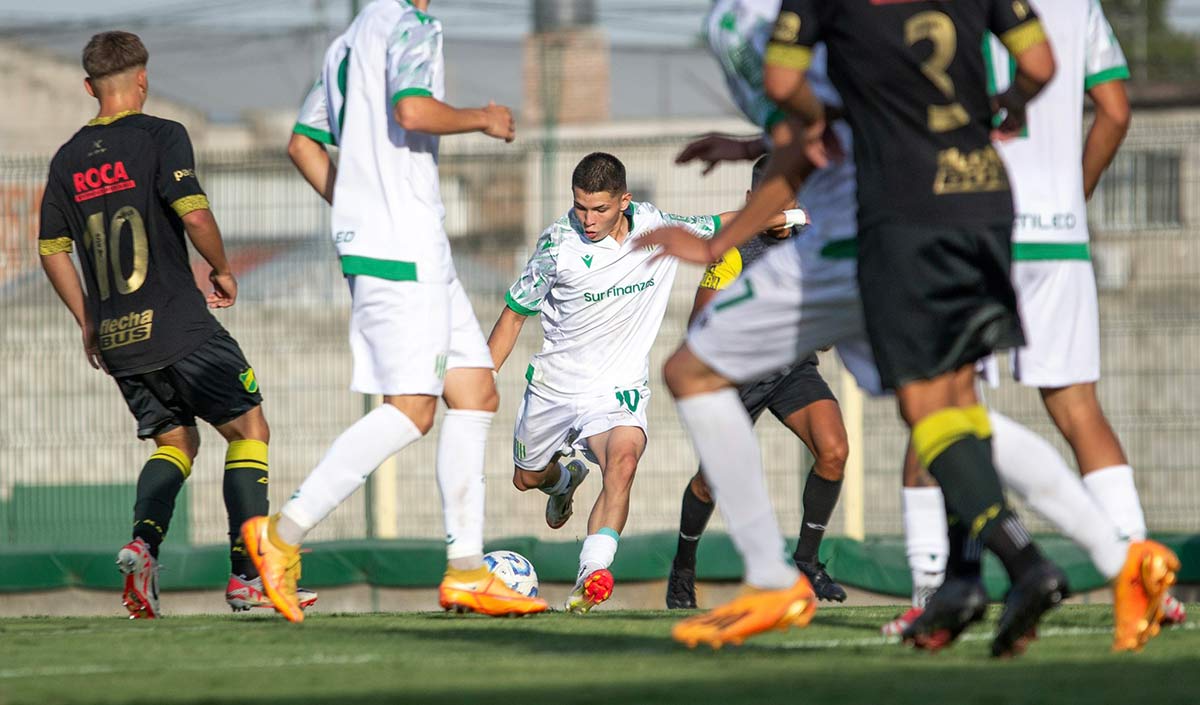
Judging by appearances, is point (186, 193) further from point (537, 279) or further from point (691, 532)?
→ point (691, 532)


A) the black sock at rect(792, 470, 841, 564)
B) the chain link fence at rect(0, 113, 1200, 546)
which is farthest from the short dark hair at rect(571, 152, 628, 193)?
the chain link fence at rect(0, 113, 1200, 546)

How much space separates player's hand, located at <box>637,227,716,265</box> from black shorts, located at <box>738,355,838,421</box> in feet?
12.4

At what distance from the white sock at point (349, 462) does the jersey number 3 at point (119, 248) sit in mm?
1727

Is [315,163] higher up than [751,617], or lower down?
higher up

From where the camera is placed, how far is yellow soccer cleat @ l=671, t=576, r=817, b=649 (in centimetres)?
479

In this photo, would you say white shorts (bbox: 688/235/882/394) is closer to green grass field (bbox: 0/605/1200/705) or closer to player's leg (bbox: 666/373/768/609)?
green grass field (bbox: 0/605/1200/705)

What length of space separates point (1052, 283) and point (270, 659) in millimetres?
2774

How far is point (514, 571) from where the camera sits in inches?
295

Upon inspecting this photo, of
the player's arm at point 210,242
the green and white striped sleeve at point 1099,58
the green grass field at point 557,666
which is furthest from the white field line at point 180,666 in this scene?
the green and white striped sleeve at point 1099,58

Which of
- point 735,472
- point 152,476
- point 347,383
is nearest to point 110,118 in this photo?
point 152,476

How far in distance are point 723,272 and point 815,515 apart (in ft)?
4.42

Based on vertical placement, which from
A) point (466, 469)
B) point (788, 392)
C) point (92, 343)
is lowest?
point (466, 469)

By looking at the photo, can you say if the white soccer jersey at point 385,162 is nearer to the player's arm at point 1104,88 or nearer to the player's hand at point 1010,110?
the player's hand at point 1010,110

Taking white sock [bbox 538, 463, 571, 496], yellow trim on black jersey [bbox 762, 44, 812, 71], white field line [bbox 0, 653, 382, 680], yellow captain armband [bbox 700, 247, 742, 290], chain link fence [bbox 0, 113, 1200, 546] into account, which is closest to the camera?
yellow trim on black jersey [bbox 762, 44, 812, 71]
